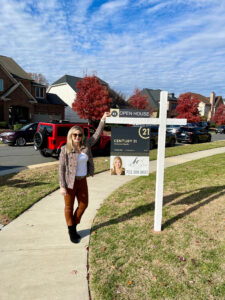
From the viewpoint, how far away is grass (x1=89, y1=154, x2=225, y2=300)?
2875mm

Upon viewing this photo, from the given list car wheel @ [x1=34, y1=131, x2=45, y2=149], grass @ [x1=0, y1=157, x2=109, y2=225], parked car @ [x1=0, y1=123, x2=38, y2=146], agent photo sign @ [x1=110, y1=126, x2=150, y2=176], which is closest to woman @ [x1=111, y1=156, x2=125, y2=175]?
agent photo sign @ [x1=110, y1=126, x2=150, y2=176]

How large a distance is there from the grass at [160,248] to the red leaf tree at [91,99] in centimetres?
2343

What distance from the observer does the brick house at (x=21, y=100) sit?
90.1ft

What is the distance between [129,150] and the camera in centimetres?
427

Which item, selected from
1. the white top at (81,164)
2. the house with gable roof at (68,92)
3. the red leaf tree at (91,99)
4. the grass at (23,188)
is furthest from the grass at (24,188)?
the house with gable roof at (68,92)

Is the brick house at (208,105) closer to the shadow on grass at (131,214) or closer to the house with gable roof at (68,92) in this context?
the house with gable roof at (68,92)

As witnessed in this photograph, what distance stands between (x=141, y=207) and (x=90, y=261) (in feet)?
7.37

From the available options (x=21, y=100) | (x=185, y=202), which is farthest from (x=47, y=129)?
(x=21, y=100)

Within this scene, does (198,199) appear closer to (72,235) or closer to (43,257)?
(72,235)

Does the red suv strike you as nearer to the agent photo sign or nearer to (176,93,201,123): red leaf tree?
the agent photo sign

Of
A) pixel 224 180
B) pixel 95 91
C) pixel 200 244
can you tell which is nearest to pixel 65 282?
pixel 200 244

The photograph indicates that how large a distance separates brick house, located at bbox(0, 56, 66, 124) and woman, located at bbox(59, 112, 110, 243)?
25.1m

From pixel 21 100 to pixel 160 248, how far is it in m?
28.5

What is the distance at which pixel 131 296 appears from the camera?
2.74 m
